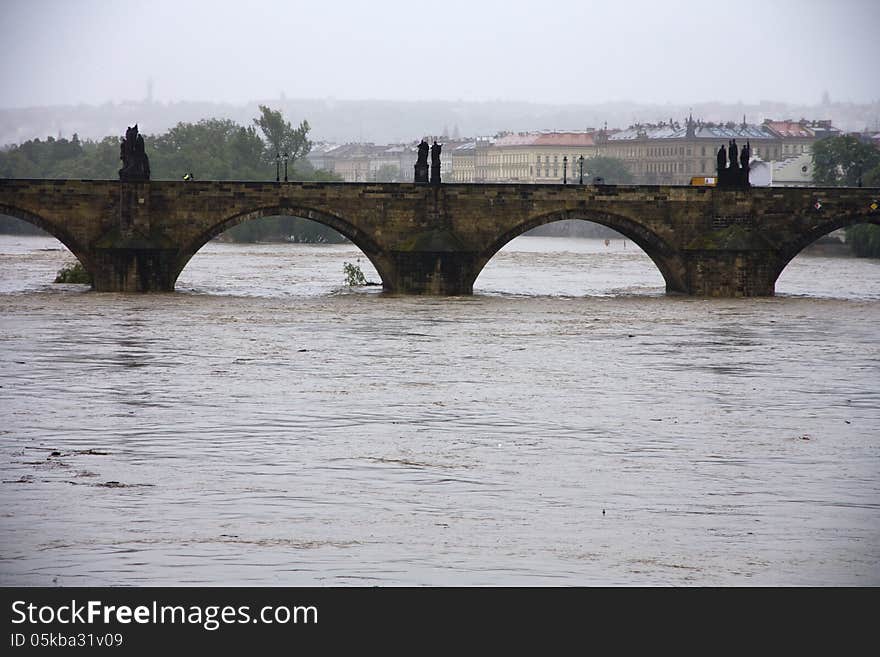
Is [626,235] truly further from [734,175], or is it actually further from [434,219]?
[434,219]

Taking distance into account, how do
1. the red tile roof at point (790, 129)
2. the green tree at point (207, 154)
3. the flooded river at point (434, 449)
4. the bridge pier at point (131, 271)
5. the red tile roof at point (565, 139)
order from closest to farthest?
1. the flooded river at point (434, 449)
2. the bridge pier at point (131, 271)
3. the green tree at point (207, 154)
4. the red tile roof at point (790, 129)
5. the red tile roof at point (565, 139)

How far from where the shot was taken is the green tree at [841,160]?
106438 mm

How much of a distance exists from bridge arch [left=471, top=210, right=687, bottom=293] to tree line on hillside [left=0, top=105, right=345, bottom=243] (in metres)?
37.8

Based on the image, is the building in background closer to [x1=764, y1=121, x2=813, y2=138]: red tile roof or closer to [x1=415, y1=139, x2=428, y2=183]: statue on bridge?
[x1=764, y1=121, x2=813, y2=138]: red tile roof

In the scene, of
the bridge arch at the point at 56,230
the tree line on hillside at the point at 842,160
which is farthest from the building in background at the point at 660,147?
the bridge arch at the point at 56,230

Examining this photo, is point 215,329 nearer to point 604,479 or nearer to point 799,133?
point 604,479

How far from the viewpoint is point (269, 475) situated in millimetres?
19406

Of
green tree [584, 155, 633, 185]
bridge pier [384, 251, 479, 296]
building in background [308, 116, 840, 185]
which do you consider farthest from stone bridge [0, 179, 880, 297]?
green tree [584, 155, 633, 185]

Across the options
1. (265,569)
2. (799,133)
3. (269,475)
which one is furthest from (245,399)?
(799,133)

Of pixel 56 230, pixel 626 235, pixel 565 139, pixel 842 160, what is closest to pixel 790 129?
pixel 565 139

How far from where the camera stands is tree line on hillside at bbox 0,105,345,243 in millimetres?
91812

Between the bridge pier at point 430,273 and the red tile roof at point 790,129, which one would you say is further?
the red tile roof at point 790,129

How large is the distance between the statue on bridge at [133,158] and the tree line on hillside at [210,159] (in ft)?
118

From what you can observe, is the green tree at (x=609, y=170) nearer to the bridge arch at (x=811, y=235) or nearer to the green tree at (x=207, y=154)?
the green tree at (x=207, y=154)
